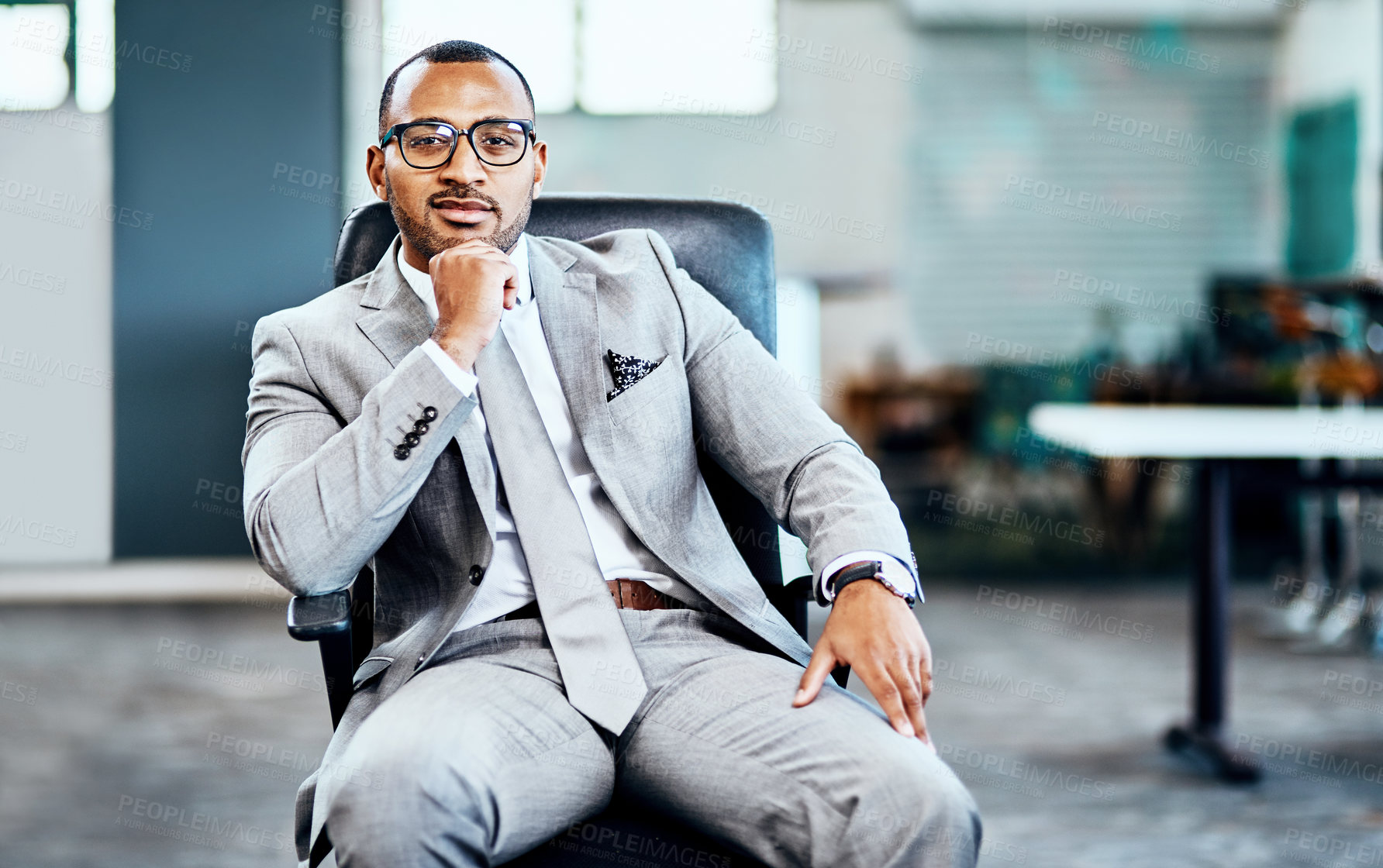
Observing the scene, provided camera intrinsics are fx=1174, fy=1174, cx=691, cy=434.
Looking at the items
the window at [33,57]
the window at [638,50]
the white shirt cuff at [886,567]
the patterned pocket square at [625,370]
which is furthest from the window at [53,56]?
the white shirt cuff at [886,567]

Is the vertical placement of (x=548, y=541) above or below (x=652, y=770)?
above

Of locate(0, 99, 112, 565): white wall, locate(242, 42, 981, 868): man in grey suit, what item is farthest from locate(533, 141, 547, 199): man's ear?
locate(0, 99, 112, 565): white wall

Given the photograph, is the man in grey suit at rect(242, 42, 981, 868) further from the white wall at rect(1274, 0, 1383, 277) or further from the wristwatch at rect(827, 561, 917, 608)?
the white wall at rect(1274, 0, 1383, 277)

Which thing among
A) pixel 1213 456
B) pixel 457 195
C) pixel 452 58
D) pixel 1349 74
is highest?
pixel 1349 74

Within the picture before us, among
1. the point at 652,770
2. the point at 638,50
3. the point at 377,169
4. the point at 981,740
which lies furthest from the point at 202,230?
the point at 652,770

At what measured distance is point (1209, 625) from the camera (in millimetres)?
3006

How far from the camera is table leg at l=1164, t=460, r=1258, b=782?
2.95m

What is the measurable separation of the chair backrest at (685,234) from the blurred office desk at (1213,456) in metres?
1.23

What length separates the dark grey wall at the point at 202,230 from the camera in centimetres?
533

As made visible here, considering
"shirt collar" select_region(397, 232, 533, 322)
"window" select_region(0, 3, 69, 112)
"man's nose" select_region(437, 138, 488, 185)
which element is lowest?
"shirt collar" select_region(397, 232, 533, 322)

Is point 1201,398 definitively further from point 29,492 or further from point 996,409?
point 29,492

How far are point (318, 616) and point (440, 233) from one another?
501 mm

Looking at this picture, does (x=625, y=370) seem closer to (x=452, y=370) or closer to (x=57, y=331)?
(x=452, y=370)

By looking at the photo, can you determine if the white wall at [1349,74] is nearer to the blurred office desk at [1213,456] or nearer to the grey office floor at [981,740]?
the grey office floor at [981,740]
